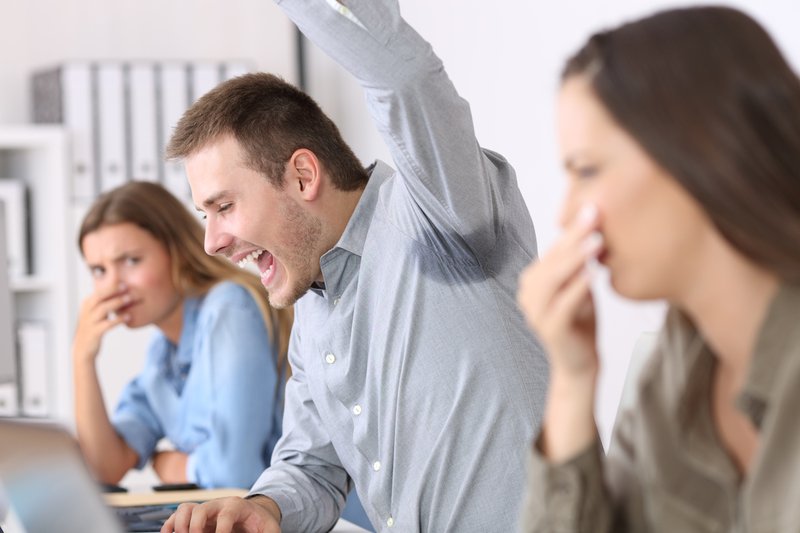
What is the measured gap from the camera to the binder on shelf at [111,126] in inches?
158

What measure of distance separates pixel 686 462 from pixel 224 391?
5.25ft

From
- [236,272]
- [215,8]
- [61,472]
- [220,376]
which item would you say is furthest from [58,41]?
[61,472]

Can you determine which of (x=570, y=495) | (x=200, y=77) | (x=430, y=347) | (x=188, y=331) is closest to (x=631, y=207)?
(x=570, y=495)

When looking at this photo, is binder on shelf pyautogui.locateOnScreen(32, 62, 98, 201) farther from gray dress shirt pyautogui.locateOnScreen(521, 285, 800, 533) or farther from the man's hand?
gray dress shirt pyautogui.locateOnScreen(521, 285, 800, 533)

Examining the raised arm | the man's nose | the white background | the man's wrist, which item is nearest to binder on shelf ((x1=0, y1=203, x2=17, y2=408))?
the man's nose

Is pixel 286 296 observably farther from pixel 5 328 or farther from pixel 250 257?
pixel 5 328

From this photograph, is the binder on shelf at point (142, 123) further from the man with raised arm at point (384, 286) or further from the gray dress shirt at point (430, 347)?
the gray dress shirt at point (430, 347)

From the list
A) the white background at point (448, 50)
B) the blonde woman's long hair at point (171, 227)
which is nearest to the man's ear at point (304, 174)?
the white background at point (448, 50)

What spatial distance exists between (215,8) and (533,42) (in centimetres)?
185

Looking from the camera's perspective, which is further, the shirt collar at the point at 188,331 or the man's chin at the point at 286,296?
the shirt collar at the point at 188,331

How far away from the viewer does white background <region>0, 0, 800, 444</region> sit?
2.81m

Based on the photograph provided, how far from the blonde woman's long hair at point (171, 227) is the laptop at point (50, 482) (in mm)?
1722

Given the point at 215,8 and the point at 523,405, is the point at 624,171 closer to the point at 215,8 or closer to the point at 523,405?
the point at 523,405

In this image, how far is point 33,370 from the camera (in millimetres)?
3809
